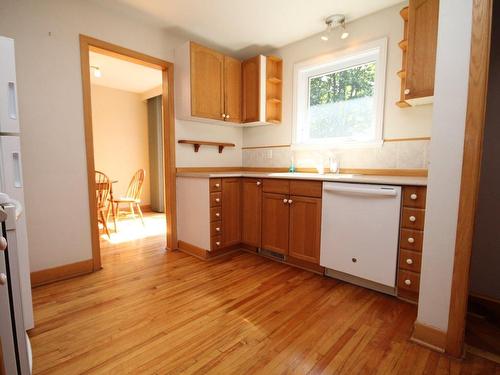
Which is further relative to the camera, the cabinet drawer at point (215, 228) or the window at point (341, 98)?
the cabinet drawer at point (215, 228)

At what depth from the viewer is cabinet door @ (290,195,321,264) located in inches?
88.7

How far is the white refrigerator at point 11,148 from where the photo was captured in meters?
1.45

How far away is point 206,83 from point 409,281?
8.56 ft

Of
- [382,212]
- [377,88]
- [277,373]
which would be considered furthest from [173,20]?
[277,373]

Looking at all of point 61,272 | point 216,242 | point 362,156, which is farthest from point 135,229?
point 362,156

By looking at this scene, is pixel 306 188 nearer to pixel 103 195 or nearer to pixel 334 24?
pixel 334 24

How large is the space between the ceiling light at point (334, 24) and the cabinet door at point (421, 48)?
2.22 feet

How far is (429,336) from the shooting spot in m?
→ 1.42

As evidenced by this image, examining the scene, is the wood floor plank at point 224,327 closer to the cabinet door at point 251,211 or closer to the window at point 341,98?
the cabinet door at point 251,211

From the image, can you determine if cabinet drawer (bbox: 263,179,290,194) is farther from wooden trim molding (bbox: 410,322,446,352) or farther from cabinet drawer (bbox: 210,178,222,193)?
wooden trim molding (bbox: 410,322,446,352)

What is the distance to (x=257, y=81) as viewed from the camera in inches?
119

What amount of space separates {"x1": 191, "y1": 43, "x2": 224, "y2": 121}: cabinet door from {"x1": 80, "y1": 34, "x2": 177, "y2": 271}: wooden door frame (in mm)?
303

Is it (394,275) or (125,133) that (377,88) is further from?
(125,133)

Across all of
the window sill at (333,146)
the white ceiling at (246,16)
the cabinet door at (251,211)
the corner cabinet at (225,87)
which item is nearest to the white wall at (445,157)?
the window sill at (333,146)
